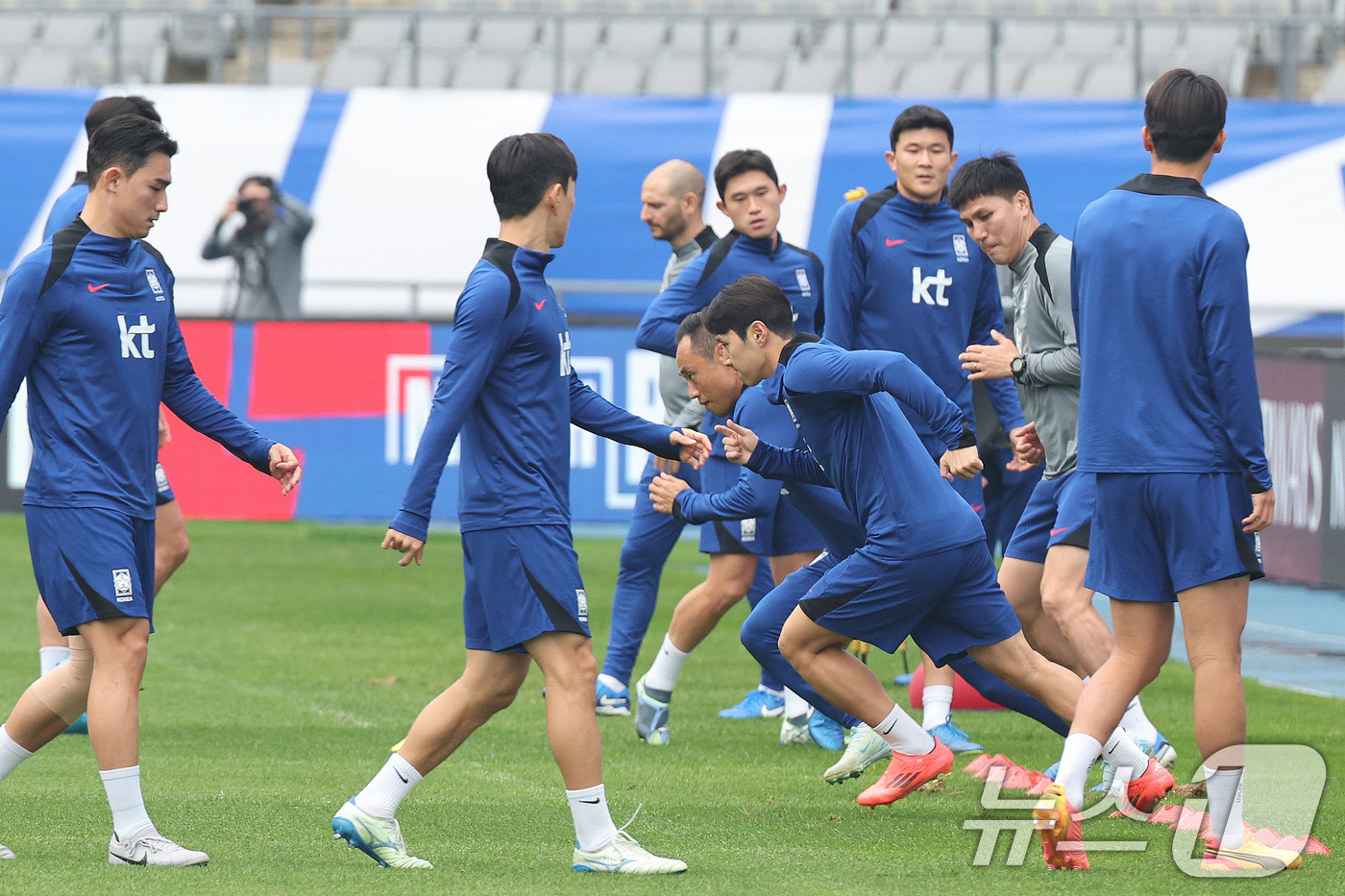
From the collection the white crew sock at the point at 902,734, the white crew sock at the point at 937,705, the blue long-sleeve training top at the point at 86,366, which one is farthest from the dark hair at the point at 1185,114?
the blue long-sleeve training top at the point at 86,366

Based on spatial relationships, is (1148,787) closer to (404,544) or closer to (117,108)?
(404,544)

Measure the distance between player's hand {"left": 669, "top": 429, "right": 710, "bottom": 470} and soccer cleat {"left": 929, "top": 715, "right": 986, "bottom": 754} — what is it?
82.1 inches

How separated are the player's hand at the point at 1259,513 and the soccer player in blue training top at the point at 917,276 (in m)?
2.22

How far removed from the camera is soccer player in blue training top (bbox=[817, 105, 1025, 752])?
6934mm

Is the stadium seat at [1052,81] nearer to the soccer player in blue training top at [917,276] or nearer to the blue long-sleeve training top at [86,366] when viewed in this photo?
the soccer player in blue training top at [917,276]

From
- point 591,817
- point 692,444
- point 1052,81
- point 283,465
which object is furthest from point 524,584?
point 1052,81

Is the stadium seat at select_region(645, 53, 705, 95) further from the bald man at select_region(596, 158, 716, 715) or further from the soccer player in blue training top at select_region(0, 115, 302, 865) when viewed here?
the soccer player in blue training top at select_region(0, 115, 302, 865)

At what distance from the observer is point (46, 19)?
875 inches

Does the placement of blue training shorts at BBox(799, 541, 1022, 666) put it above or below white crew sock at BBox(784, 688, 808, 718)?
above

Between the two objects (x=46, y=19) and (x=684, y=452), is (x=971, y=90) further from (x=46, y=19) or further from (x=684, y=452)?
(x=684, y=452)

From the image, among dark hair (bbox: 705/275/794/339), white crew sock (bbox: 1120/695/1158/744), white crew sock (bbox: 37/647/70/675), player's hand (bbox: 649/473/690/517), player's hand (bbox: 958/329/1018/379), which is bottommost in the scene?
white crew sock (bbox: 1120/695/1158/744)

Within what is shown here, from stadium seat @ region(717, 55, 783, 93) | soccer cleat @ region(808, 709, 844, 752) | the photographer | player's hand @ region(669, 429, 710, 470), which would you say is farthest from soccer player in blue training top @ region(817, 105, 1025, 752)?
stadium seat @ region(717, 55, 783, 93)

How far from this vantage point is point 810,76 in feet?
67.8

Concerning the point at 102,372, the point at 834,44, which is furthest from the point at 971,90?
the point at 102,372
